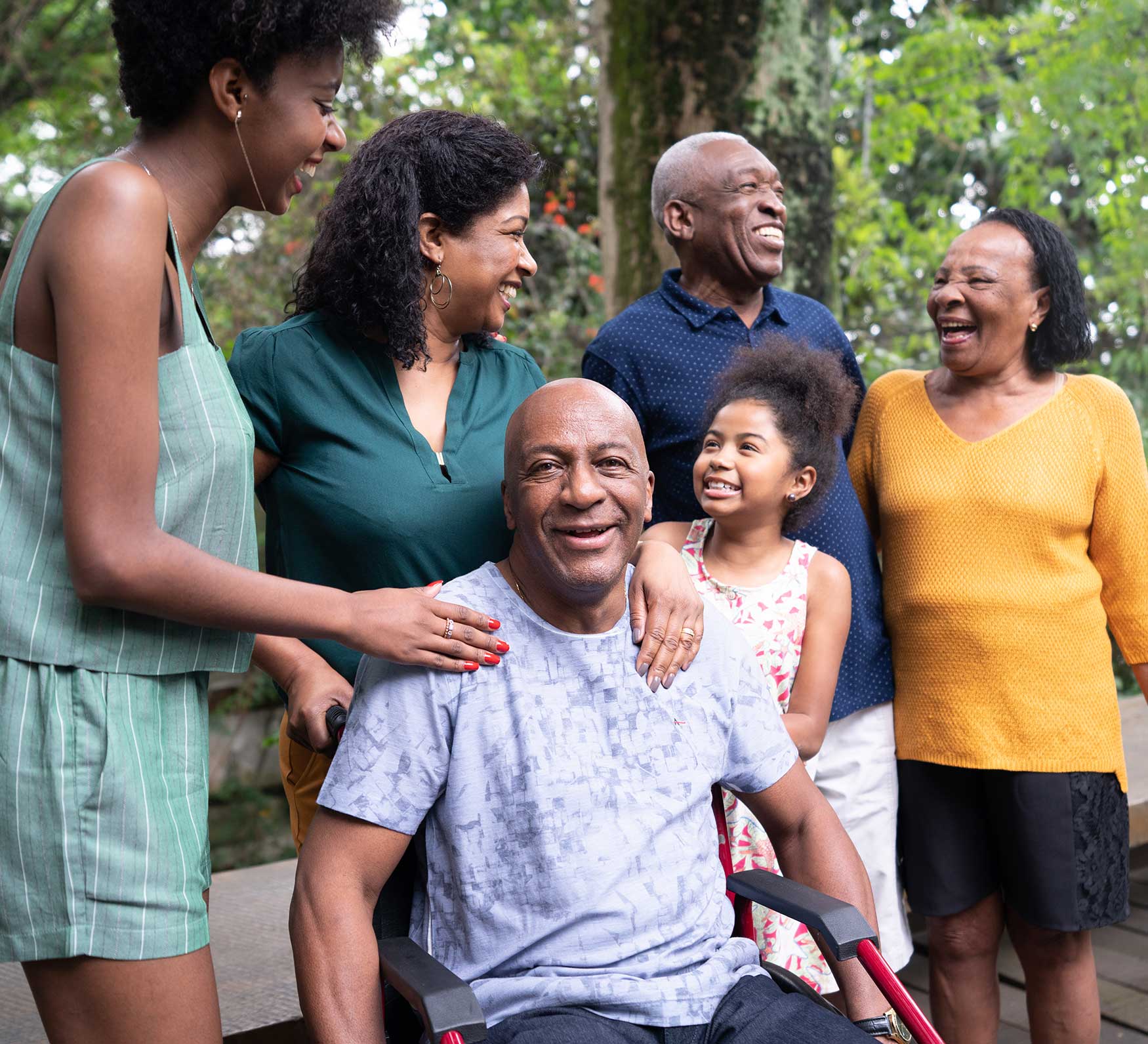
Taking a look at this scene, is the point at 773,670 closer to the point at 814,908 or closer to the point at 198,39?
the point at 814,908

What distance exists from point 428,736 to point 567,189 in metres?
4.53

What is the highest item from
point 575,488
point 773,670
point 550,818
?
point 575,488

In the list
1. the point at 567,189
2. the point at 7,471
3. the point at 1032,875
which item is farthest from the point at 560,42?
the point at 7,471

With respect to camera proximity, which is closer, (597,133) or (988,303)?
(988,303)

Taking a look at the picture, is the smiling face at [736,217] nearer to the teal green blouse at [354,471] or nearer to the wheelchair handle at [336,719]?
the teal green blouse at [354,471]

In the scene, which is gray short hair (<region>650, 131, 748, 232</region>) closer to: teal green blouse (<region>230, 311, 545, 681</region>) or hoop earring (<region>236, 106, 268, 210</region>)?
teal green blouse (<region>230, 311, 545, 681</region>)

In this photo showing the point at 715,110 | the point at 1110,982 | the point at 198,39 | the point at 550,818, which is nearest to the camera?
the point at 198,39

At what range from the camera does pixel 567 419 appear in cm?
195

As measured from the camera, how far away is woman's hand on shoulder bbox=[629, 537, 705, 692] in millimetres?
1953

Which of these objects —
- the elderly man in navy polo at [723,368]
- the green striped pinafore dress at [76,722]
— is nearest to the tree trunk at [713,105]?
the elderly man in navy polo at [723,368]

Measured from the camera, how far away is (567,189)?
19.5 ft

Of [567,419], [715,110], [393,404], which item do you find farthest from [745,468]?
[715,110]

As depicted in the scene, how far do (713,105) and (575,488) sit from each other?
2.63m

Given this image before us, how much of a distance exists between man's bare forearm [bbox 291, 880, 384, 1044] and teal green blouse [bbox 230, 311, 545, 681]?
1.35 feet
